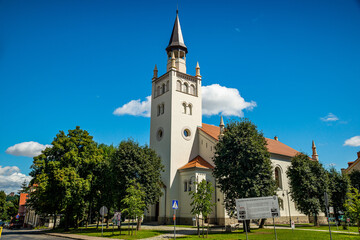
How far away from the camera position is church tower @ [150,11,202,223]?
128 ft

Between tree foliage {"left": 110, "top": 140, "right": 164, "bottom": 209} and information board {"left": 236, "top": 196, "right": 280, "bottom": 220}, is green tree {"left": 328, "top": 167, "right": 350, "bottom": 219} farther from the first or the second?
information board {"left": 236, "top": 196, "right": 280, "bottom": 220}

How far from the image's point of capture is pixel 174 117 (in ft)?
136

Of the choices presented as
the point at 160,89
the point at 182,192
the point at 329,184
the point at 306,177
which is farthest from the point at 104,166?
the point at 329,184

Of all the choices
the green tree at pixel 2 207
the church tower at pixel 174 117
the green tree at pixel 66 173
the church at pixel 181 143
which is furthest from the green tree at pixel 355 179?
the green tree at pixel 2 207

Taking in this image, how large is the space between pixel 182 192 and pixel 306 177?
17455 mm

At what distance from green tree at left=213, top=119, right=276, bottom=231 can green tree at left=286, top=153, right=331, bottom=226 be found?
896cm

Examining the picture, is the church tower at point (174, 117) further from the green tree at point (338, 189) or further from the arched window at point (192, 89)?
the green tree at point (338, 189)

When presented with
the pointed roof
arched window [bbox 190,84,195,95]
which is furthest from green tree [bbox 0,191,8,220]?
the pointed roof

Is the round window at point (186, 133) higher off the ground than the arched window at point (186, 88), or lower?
lower

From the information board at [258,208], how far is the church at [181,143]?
1836 cm

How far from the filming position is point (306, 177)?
35.9 meters

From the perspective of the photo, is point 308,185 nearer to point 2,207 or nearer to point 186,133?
point 186,133

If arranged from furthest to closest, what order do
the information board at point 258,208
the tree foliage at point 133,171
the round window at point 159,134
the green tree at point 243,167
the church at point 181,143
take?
the round window at point 159,134
the church at point 181,143
the tree foliage at point 133,171
the green tree at point 243,167
the information board at point 258,208

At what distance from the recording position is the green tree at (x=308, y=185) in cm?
3444
